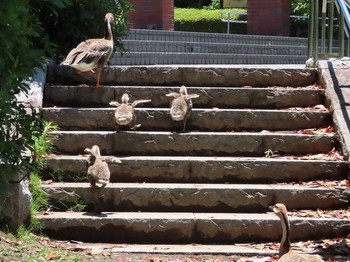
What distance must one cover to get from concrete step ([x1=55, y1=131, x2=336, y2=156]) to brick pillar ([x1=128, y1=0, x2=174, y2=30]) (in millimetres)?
9088

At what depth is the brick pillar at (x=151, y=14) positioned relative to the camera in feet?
61.2

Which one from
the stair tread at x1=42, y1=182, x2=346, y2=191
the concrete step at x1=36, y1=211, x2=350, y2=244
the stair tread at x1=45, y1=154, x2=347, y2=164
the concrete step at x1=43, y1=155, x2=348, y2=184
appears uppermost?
the stair tread at x1=45, y1=154, x2=347, y2=164

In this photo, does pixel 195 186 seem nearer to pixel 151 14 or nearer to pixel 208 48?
pixel 208 48

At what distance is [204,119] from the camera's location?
10.4 meters

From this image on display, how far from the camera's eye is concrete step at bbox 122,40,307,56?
1535cm

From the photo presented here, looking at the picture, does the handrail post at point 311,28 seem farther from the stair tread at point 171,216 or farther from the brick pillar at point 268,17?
the brick pillar at point 268,17

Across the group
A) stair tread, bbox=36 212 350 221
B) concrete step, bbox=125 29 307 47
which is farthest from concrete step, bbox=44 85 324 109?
concrete step, bbox=125 29 307 47

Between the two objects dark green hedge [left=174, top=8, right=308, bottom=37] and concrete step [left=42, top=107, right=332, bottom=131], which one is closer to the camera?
concrete step [left=42, top=107, right=332, bottom=131]

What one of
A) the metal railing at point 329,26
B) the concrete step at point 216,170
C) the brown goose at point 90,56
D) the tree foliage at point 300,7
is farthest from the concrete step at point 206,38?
the tree foliage at point 300,7

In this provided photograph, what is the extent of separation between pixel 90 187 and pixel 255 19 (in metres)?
13.0

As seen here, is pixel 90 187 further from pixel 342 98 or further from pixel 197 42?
pixel 197 42

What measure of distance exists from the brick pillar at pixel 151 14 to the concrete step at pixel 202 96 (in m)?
8.12

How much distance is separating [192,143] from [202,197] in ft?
3.39

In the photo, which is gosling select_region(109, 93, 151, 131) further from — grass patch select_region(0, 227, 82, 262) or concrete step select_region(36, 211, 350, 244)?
grass patch select_region(0, 227, 82, 262)
